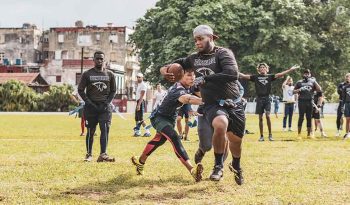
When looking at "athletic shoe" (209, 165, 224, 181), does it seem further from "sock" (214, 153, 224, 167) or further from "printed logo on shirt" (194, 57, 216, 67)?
"printed logo on shirt" (194, 57, 216, 67)

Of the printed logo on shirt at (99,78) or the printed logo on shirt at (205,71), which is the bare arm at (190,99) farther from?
the printed logo on shirt at (99,78)

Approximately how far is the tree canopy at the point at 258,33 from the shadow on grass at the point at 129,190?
131 ft

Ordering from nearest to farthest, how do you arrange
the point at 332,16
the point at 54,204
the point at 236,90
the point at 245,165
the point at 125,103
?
the point at 54,204 < the point at 236,90 < the point at 245,165 < the point at 332,16 < the point at 125,103

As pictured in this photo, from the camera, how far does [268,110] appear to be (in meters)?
Result: 18.4

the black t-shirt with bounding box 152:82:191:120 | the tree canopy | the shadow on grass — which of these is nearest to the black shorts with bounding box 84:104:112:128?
the black t-shirt with bounding box 152:82:191:120

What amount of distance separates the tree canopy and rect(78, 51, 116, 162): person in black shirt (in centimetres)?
3714

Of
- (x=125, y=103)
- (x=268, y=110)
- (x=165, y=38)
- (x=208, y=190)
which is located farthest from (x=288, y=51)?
(x=208, y=190)

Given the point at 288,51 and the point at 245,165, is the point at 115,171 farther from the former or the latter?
the point at 288,51

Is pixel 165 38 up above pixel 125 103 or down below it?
above

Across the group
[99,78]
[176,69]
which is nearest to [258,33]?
[99,78]

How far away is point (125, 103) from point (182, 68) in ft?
215

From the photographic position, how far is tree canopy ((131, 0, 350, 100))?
50062mm

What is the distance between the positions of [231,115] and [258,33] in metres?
43.6

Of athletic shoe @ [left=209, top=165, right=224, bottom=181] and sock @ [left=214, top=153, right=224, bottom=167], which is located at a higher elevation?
sock @ [left=214, top=153, right=224, bottom=167]
